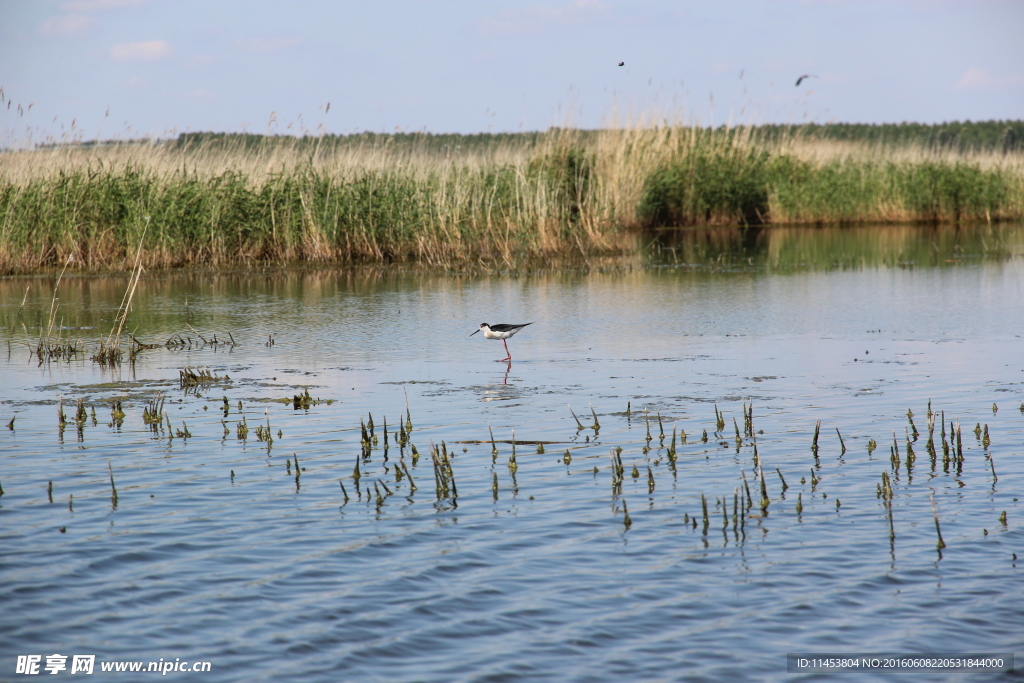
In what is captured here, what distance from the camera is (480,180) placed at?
19000mm

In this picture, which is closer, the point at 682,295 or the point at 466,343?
the point at 466,343

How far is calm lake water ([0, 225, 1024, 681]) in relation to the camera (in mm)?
3764

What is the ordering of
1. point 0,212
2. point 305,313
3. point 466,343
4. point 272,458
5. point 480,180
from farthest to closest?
point 480,180 < point 0,212 < point 305,313 < point 466,343 < point 272,458

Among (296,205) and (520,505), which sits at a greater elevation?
(296,205)

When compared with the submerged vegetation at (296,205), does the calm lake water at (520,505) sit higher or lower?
lower

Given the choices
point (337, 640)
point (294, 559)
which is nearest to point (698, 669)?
point (337, 640)

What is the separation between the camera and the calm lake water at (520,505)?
148 inches

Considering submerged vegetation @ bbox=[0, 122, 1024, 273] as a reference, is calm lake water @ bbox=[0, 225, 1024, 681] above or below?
below

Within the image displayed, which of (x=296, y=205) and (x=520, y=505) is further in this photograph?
(x=296, y=205)

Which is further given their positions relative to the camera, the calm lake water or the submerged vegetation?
the submerged vegetation

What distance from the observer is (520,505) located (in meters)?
5.21

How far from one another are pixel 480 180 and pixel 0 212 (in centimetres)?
799

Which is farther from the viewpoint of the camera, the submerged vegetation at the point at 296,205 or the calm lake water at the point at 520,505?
the submerged vegetation at the point at 296,205

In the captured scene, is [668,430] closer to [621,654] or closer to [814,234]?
[621,654]
